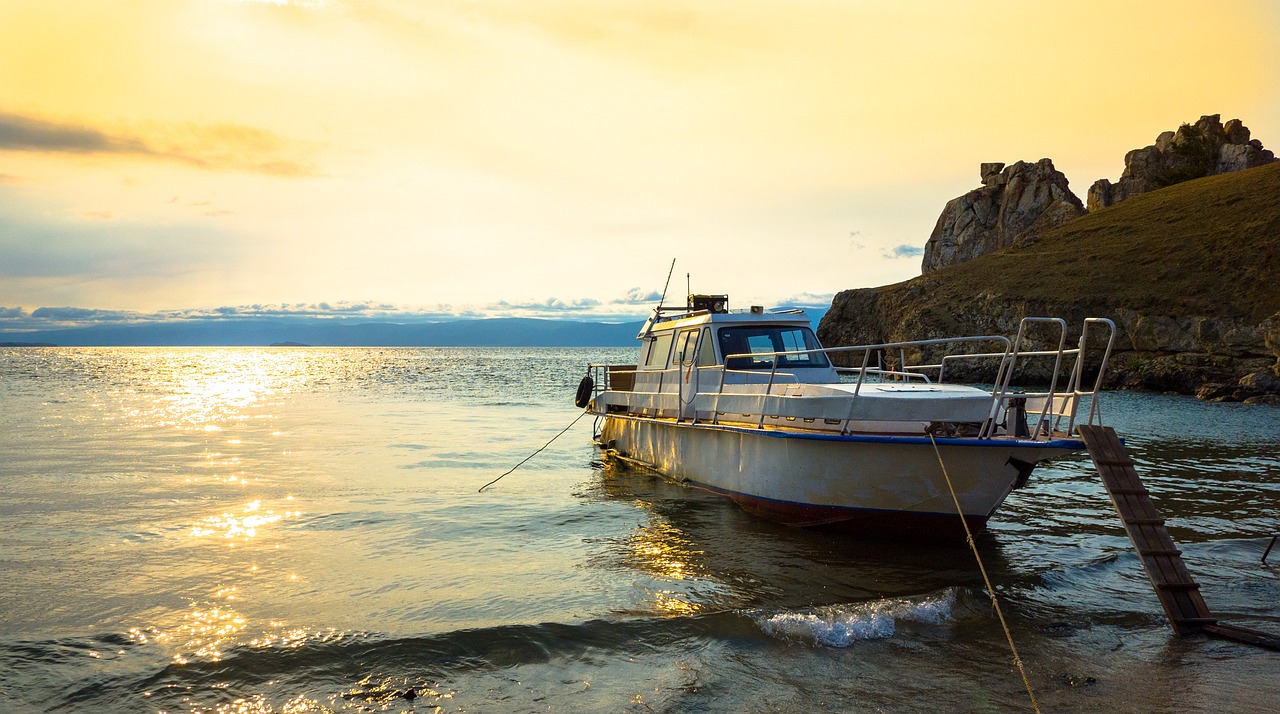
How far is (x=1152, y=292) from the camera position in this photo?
57.4 meters

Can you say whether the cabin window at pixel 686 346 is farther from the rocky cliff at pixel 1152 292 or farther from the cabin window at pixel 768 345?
the rocky cliff at pixel 1152 292

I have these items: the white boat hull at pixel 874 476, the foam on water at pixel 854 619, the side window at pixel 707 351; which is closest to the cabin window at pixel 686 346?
the side window at pixel 707 351

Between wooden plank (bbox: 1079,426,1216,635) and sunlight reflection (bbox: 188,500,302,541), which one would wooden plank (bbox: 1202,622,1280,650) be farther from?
sunlight reflection (bbox: 188,500,302,541)

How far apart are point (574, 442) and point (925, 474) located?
1675 cm

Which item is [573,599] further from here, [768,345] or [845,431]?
[768,345]

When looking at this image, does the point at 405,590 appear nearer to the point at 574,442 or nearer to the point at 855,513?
the point at 855,513

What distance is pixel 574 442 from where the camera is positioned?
2569 centimetres

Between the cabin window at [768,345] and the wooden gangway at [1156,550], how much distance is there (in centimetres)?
602

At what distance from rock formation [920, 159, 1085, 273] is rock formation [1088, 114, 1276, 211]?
7.06 meters

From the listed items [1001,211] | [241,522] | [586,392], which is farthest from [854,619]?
[1001,211]

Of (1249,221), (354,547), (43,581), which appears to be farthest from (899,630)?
(1249,221)

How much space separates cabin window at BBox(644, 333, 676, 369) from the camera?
55.7 feet

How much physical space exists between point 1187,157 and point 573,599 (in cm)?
12322

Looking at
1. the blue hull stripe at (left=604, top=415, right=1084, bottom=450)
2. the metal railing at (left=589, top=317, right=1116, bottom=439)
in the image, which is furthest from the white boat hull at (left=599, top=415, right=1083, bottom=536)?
the metal railing at (left=589, top=317, right=1116, bottom=439)
